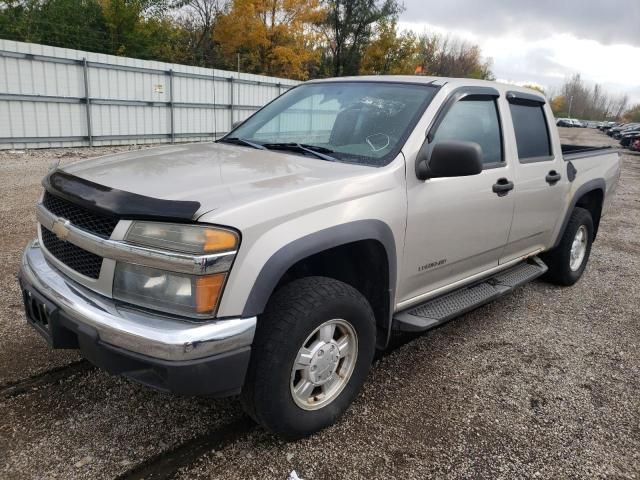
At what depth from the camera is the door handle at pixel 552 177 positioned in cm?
402

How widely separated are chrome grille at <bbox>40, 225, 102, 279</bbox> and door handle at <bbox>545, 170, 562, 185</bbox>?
10.9 ft

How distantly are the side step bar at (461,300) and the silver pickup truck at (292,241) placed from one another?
16 mm

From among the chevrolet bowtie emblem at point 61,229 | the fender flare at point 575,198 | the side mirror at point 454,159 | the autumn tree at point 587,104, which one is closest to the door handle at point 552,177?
the fender flare at point 575,198

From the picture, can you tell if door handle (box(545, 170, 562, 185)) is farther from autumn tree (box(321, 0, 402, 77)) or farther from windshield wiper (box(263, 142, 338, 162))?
autumn tree (box(321, 0, 402, 77))

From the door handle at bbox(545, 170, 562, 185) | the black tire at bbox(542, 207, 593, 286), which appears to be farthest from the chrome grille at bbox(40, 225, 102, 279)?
the black tire at bbox(542, 207, 593, 286)

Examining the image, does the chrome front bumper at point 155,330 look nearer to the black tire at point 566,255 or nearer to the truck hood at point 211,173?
the truck hood at point 211,173

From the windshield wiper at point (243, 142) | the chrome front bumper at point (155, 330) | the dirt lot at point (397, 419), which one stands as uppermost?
the windshield wiper at point (243, 142)

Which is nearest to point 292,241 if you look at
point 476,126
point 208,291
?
point 208,291

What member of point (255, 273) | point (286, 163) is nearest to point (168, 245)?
point (255, 273)

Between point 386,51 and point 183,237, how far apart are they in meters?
35.7

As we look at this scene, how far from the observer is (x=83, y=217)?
2254mm

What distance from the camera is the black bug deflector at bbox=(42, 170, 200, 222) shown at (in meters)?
1.98

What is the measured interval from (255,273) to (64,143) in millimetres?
12676

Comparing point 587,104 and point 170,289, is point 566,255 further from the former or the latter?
point 587,104
